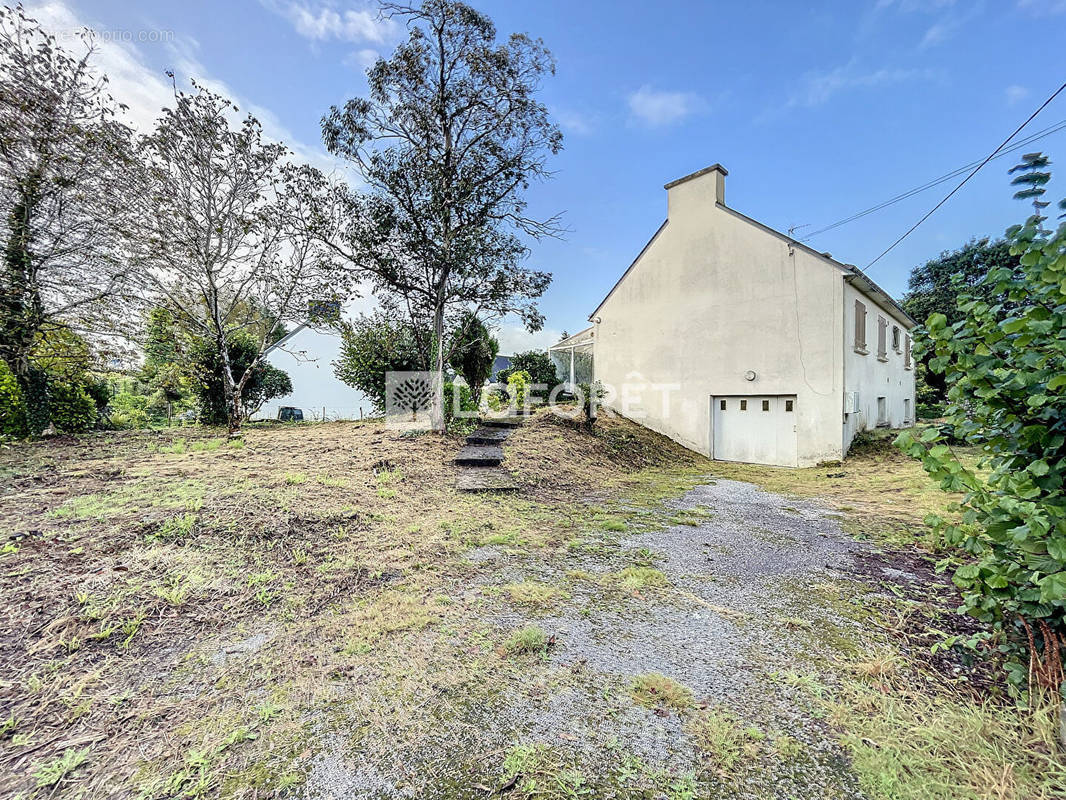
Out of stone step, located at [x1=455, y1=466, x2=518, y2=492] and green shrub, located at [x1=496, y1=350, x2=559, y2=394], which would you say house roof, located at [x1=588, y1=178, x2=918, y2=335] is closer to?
green shrub, located at [x1=496, y1=350, x2=559, y2=394]

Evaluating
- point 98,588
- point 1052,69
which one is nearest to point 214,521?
point 98,588

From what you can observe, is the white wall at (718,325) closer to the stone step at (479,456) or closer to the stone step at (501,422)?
the stone step at (501,422)

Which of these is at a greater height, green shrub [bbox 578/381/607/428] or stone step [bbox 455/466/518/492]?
green shrub [bbox 578/381/607/428]

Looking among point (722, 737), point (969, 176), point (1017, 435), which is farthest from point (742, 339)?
point (722, 737)

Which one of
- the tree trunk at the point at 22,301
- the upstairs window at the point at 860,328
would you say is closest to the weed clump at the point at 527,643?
the upstairs window at the point at 860,328

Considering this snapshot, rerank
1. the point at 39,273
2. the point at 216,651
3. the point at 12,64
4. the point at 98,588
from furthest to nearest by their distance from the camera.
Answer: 1. the point at 39,273
2. the point at 12,64
3. the point at 98,588
4. the point at 216,651

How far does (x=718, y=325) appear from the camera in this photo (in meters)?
9.79

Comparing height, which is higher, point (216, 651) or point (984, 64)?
point (984, 64)

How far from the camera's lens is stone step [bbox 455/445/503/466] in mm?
6926

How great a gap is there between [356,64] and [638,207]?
24.6 feet

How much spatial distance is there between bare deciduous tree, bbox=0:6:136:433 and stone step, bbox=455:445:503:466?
7.46 meters

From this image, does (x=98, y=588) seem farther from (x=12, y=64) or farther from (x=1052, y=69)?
(x=1052, y=69)

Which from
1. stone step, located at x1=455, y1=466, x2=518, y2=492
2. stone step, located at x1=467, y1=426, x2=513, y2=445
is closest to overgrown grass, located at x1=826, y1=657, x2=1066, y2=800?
stone step, located at x1=455, y1=466, x2=518, y2=492

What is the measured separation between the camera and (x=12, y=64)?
261 inches
